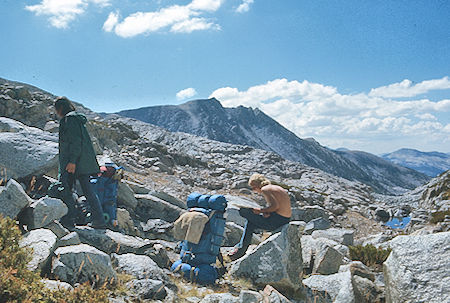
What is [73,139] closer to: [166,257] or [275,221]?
[166,257]

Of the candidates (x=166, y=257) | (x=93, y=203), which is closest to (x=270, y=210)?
(x=166, y=257)

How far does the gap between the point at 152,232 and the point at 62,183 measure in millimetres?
3933

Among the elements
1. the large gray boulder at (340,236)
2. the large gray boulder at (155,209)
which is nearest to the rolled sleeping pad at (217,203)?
A: the large gray boulder at (155,209)

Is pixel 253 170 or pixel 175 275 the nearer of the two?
pixel 175 275

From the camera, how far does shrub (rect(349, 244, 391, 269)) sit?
9224 mm

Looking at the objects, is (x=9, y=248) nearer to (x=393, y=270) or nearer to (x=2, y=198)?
(x=2, y=198)

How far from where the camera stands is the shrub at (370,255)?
922cm

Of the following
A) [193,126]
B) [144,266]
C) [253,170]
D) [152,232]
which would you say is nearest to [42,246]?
[144,266]

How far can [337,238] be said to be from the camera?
45.2 ft

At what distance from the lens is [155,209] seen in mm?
12445

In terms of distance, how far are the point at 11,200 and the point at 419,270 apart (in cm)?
651

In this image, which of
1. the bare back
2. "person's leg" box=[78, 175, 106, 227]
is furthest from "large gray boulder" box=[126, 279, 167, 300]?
the bare back

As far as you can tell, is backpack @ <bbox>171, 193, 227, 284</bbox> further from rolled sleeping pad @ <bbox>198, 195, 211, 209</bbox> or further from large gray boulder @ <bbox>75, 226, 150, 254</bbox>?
large gray boulder @ <bbox>75, 226, 150, 254</bbox>

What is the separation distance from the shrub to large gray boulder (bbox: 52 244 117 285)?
722cm
